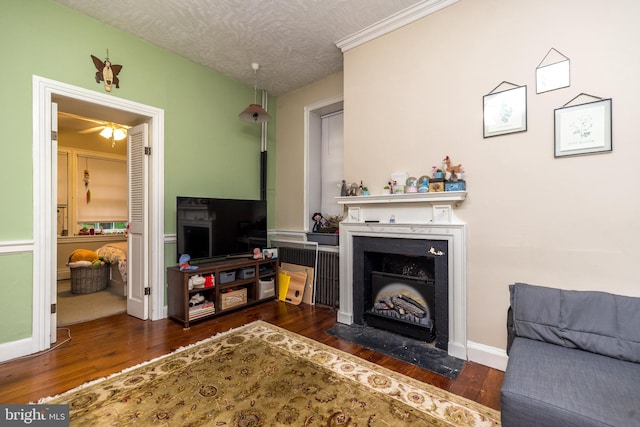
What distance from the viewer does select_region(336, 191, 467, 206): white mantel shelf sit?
2.34m

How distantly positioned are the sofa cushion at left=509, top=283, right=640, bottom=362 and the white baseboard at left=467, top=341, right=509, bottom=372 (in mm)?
508

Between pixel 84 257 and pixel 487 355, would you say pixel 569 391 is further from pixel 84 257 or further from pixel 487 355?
pixel 84 257

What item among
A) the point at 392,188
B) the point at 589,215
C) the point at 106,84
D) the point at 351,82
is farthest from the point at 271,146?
the point at 589,215

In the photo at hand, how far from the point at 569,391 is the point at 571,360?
1.14 ft

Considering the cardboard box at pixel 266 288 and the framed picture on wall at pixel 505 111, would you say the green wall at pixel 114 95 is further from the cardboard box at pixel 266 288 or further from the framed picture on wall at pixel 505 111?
the framed picture on wall at pixel 505 111

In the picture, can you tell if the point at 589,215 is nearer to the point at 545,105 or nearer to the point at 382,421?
the point at 545,105

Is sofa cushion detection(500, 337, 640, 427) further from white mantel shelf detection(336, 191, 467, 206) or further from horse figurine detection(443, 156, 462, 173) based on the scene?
horse figurine detection(443, 156, 462, 173)

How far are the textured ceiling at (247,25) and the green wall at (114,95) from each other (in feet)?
0.55

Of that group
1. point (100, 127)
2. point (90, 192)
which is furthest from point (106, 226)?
point (100, 127)

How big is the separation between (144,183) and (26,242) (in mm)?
1117

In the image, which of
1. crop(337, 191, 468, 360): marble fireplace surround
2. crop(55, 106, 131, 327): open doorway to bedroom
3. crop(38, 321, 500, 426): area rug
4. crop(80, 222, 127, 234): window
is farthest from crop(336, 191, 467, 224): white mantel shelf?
crop(80, 222, 127, 234): window

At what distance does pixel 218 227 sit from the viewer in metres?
3.46

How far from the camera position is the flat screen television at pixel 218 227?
3213 mm

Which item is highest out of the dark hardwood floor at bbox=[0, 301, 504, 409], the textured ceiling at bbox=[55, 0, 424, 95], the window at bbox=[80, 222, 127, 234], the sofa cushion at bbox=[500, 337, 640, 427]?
the textured ceiling at bbox=[55, 0, 424, 95]
